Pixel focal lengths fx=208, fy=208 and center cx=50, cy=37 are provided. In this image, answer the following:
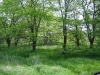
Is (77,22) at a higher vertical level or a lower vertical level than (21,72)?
higher

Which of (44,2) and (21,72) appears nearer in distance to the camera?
(21,72)

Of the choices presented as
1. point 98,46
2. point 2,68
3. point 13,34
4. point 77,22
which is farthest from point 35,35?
point 2,68

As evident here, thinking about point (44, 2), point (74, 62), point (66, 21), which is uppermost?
point (44, 2)

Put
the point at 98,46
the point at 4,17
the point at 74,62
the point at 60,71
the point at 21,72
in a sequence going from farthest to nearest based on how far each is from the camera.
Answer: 1. the point at 4,17
2. the point at 98,46
3. the point at 74,62
4. the point at 60,71
5. the point at 21,72

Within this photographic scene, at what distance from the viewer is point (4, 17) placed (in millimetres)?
35344

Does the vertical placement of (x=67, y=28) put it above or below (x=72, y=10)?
below

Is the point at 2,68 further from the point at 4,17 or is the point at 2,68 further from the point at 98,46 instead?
the point at 4,17

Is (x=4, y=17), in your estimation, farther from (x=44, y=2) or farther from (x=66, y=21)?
(x=66, y=21)

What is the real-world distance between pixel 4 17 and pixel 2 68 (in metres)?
22.8

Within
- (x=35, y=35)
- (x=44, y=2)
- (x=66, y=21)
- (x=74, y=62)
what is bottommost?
(x=74, y=62)

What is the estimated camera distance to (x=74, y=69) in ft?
55.3

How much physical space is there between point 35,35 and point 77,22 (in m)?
5.58

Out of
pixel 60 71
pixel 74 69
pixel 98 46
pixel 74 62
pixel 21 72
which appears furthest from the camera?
pixel 98 46

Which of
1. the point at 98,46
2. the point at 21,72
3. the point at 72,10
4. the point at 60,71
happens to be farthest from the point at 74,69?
the point at 72,10
